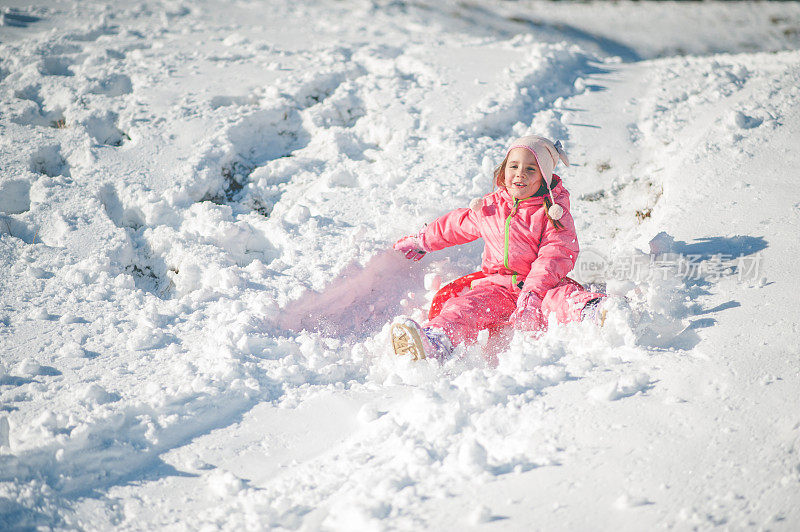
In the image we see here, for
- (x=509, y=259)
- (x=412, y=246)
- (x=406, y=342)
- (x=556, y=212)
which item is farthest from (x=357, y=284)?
(x=556, y=212)

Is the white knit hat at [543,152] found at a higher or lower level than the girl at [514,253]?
higher

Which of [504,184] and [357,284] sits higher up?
[504,184]

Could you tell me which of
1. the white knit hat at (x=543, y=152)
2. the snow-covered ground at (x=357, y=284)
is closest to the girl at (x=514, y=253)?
the white knit hat at (x=543, y=152)

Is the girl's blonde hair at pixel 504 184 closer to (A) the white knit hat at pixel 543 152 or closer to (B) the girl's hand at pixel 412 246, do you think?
(A) the white knit hat at pixel 543 152

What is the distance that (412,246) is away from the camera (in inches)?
121

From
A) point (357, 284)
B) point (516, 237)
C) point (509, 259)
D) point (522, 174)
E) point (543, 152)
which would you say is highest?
point (543, 152)

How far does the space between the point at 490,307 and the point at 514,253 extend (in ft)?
1.07

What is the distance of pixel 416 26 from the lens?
21.0ft

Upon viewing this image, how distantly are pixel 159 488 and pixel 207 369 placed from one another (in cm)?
54

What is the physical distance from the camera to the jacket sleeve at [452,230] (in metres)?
2.99

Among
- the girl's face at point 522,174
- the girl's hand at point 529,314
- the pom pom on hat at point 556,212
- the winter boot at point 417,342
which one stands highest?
the girl's face at point 522,174

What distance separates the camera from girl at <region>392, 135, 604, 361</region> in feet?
8.23

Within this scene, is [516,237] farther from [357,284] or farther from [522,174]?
[357,284]

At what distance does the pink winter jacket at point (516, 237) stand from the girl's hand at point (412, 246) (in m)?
0.04
